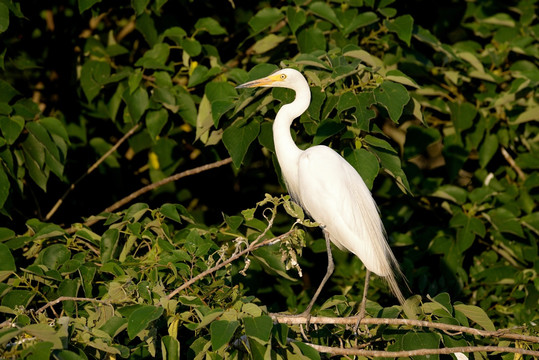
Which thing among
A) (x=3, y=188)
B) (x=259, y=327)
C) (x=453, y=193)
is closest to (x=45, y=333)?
(x=259, y=327)

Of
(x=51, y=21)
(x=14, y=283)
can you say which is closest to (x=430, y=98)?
(x=51, y=21)

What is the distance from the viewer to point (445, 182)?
13.0 feet

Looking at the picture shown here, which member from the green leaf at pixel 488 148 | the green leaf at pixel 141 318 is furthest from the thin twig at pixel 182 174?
the green leaf at pixel 488 148

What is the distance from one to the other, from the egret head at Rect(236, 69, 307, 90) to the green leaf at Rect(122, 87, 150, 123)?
0.55 meters

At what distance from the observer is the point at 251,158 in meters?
3.10

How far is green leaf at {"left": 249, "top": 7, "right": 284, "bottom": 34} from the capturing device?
330 centimetres

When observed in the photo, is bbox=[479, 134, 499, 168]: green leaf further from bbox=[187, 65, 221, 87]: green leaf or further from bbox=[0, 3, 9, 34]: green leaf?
bbox=[0, 3, 9, 34]: green leaf

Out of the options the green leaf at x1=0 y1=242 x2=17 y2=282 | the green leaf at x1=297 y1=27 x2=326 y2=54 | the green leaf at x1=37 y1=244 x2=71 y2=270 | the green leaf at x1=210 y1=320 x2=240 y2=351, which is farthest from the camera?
the green leaf at x1=297 y1=27 x2=326 y2=54

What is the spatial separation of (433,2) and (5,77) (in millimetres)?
2542

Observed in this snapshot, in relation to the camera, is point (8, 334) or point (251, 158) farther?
point (251, 158)

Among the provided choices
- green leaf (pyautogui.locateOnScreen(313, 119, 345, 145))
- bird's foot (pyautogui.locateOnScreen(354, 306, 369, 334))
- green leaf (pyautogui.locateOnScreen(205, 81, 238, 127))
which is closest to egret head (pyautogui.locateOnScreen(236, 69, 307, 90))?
green leaf (pyautogui.locateOnScreen(205, 81, 238, 127))

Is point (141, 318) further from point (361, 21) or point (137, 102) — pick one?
point (361, 21)

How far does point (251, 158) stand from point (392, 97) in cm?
73

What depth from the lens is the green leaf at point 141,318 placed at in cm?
185
